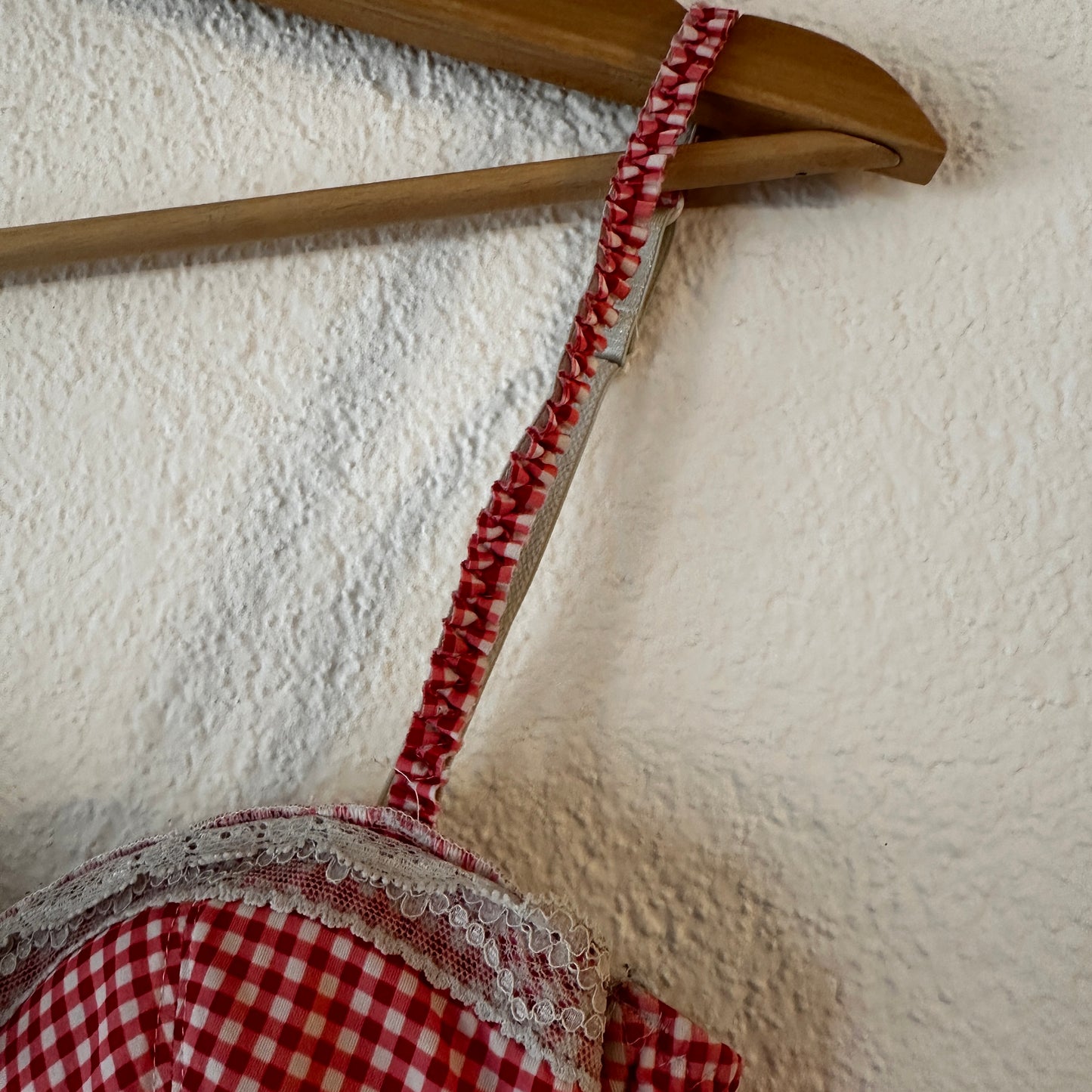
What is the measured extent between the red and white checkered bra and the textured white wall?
0.05m

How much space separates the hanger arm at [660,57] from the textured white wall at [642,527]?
4 cm

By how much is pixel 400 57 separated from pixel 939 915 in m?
0.50

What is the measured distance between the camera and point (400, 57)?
20.8 inches

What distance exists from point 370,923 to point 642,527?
0.70 ft

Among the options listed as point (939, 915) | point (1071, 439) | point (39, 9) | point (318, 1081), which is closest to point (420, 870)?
→ point (318, 1081)

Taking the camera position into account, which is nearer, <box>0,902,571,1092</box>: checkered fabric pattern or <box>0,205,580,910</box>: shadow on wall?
<box>0,902,571,1092</box>: checkered fabric pattern

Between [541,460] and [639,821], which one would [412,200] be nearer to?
[541,460]

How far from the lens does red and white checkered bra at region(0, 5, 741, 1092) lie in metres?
0.37

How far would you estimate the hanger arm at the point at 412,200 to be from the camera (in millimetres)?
439

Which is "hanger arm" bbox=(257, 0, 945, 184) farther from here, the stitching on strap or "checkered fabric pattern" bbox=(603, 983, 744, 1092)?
"checkered fabric pattern" bbox=(603, 983, 744, 1092)

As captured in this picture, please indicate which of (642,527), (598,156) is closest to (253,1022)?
(642,527)

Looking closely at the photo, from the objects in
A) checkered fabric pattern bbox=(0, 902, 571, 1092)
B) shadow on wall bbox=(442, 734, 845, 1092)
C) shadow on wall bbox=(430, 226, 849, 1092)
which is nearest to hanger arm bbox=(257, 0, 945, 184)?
shadow on wall bbox=(430, 226, 849, 1092)

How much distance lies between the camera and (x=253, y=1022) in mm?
375

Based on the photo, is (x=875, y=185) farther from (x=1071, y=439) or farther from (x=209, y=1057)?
(x=209, y=1057)
